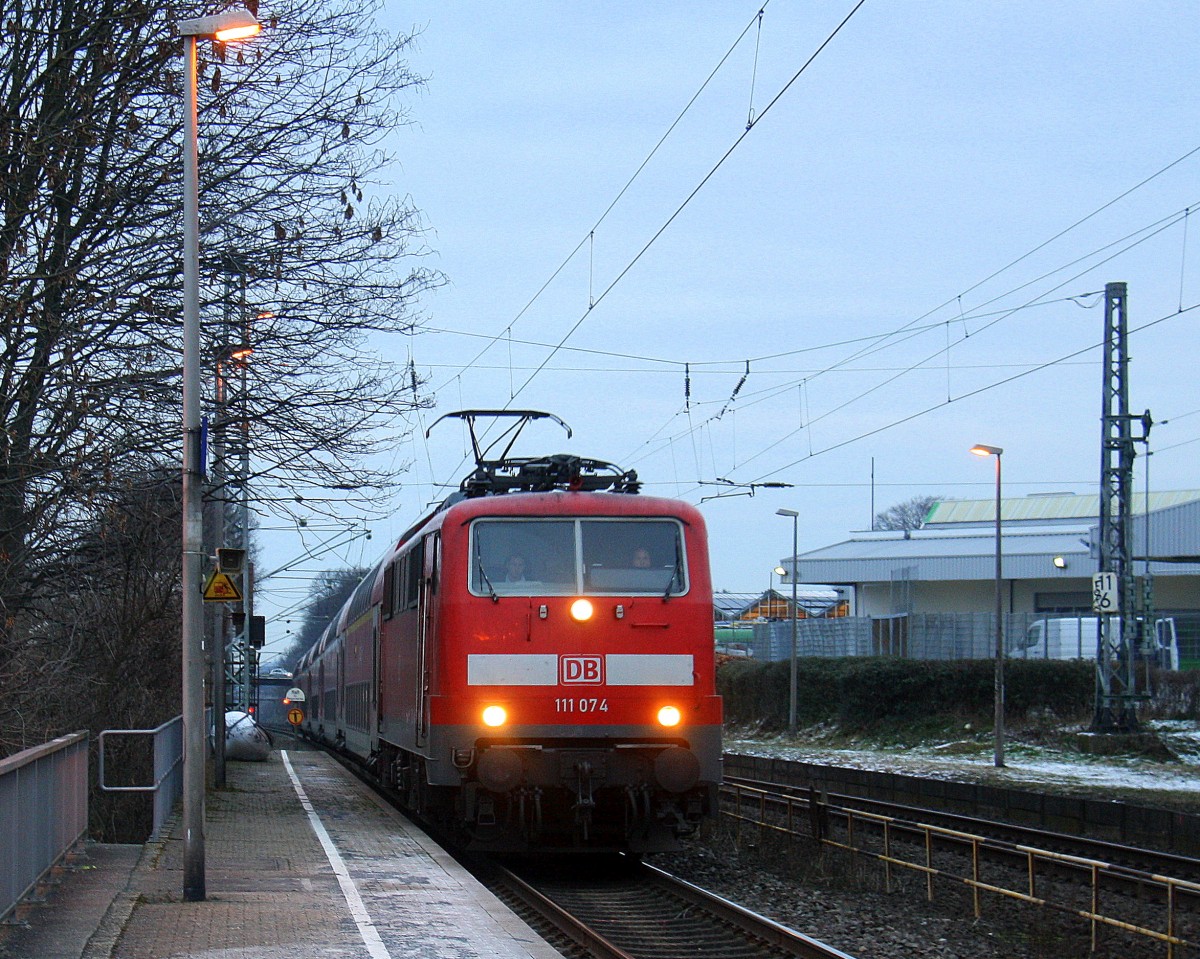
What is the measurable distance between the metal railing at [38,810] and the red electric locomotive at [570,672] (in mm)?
2907

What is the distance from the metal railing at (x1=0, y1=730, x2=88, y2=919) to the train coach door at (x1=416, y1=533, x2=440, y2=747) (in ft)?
9.65

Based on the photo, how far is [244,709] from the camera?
1535 inches

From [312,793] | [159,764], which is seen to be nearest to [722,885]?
[159,764]

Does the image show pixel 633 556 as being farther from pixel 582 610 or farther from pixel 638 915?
pixel 638 915

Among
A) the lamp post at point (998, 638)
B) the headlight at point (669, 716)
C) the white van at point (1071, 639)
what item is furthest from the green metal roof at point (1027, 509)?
the headlight at point (669, 716)

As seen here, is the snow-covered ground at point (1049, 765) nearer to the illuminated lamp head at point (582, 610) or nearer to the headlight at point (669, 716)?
the headlight at point (669, 716)

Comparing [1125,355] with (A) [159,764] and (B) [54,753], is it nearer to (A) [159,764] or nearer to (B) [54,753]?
(A) [159,764]

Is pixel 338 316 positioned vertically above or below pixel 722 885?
above

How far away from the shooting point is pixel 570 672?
12812 millimetres

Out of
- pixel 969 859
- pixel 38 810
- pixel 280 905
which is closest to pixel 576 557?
pixel 280 905

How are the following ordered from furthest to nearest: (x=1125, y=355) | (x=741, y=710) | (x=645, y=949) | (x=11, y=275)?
(x=741, y=710), (x=1125, y=355), (x=11, y=275), (x=645, y=949)

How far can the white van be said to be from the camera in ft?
126

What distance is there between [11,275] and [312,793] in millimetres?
11165

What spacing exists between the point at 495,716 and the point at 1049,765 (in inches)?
671
